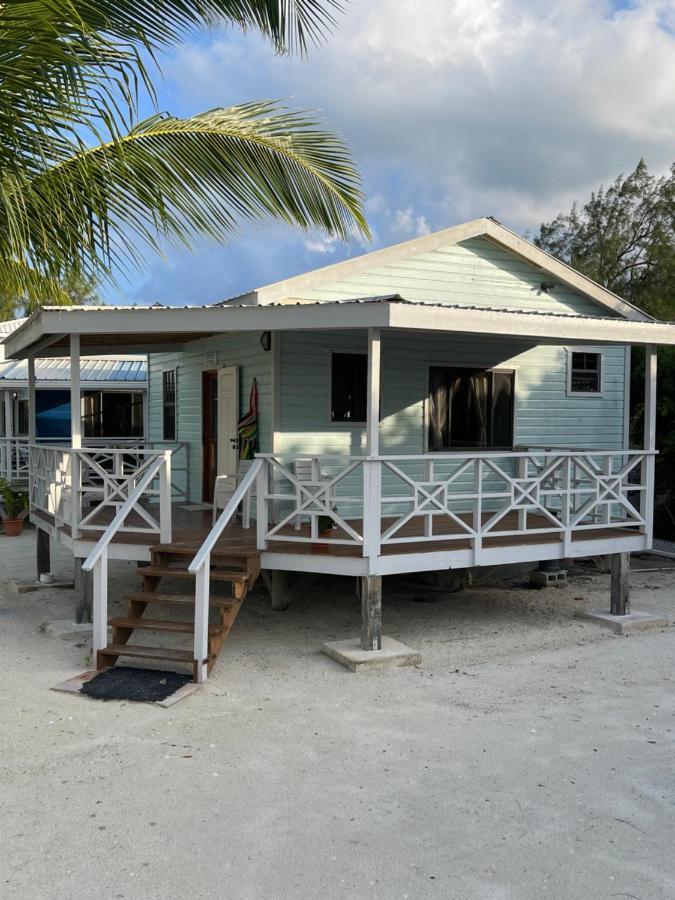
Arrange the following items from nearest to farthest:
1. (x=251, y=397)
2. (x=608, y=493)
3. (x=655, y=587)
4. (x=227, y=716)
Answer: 1. (x=227, y=716)
2. (x=608, y=493)
3. (x=251, y=397)
4. (x=655, y=587)

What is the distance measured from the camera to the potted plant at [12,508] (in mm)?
16578

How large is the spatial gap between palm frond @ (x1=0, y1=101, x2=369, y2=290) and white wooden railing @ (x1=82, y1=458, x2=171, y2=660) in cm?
345

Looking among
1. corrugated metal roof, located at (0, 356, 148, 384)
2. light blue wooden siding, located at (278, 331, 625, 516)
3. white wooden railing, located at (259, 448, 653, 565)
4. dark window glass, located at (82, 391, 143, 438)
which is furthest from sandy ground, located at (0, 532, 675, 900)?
dark window glass, located at (82, 391, 143, 438)

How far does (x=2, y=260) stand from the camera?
3.98 m

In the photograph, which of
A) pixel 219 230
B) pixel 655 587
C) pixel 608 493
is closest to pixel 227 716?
pixel 219 230

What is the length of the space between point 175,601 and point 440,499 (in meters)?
3.87

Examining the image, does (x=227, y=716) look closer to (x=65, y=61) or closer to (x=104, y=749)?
(x=104, y=749)

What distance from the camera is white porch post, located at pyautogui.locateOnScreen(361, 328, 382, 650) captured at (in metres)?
7.32

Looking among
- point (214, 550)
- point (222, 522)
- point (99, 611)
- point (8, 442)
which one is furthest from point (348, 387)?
point (8, 442)

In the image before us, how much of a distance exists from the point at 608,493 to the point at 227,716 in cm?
532

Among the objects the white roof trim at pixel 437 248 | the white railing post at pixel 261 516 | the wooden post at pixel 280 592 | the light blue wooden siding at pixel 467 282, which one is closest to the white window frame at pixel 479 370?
the light blue wooden siding at pixel 467 282

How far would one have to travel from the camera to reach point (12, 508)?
16.9 meters

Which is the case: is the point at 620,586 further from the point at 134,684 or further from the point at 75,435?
the point at 75,435

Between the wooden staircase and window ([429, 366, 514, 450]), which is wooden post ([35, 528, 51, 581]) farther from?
window ([429, 366, 514, 450])
